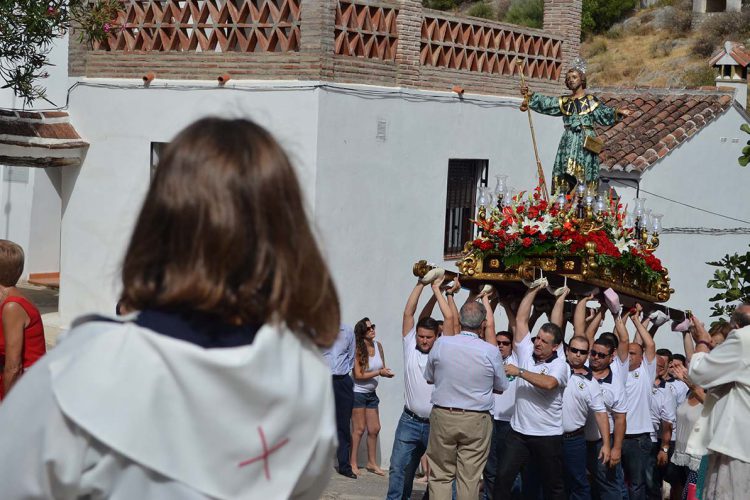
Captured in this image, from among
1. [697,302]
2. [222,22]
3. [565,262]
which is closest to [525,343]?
[565,262]

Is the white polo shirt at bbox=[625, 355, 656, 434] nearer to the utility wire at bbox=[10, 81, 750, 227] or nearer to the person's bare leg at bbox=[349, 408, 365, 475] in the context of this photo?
the person's bare leg at bbox=[349, 408, 365, 475]

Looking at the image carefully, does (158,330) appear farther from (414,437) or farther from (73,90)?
(73,90)

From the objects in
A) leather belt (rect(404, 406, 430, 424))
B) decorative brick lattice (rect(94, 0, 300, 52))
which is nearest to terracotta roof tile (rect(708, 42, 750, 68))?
decorative brick lattice (rect(94, 0, 300, 52))

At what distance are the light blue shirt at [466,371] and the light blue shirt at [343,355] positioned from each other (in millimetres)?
2492

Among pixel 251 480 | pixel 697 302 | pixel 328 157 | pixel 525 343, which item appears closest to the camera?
pixel 251 480

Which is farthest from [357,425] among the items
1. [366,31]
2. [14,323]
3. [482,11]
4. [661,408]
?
[482,11]

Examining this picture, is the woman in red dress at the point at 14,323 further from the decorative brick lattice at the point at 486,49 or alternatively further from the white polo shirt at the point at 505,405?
the decorative brick lattice at the point at 486,49

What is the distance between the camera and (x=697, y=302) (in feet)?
60.6

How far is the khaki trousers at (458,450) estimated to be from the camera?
7871mm

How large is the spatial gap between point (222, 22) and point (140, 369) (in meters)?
10.7

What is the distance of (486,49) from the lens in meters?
14.4

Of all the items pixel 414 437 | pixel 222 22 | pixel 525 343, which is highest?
pixel 222 22

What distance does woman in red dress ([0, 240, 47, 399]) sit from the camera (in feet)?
19.5

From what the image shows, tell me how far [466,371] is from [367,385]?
3.63 metres
